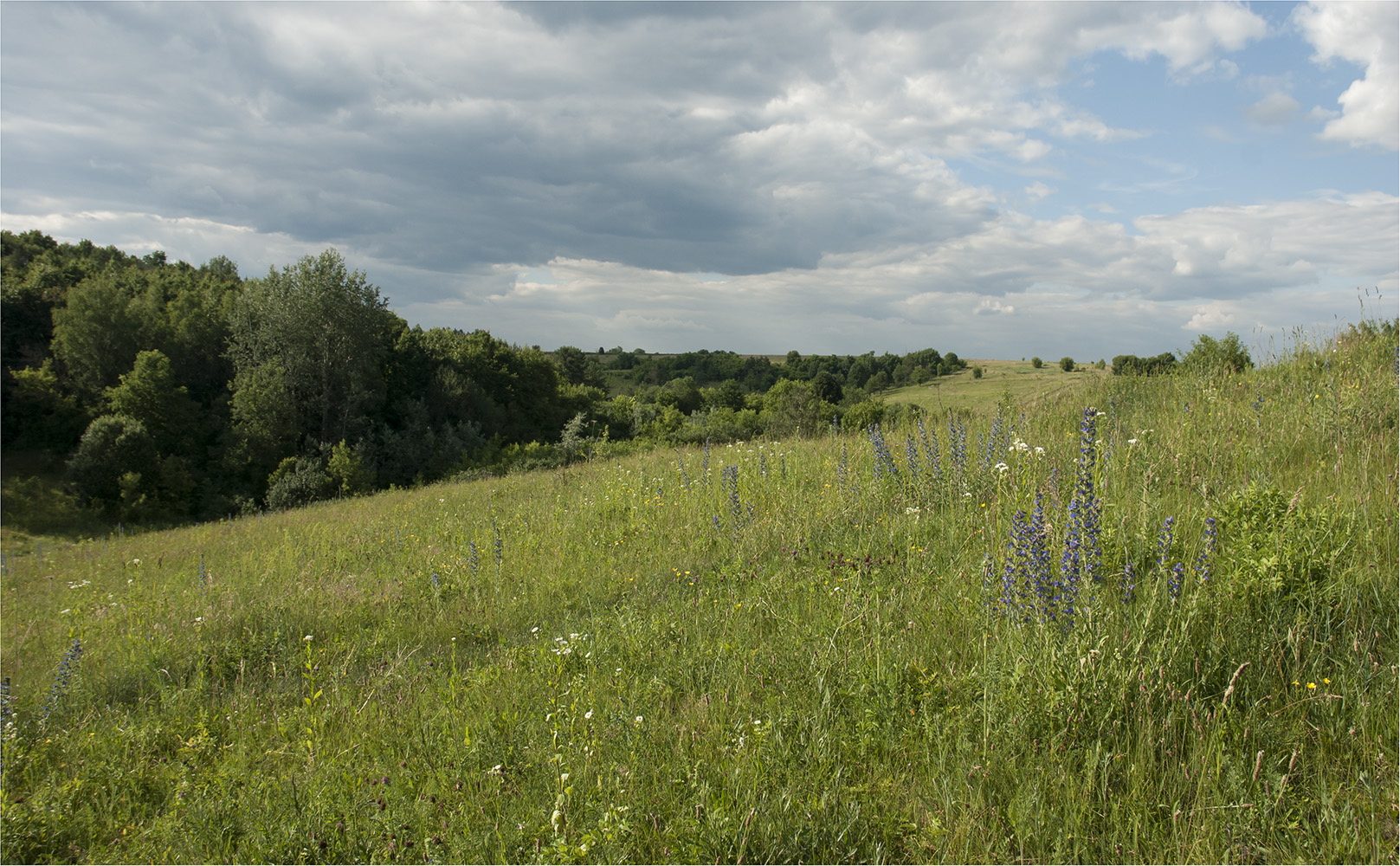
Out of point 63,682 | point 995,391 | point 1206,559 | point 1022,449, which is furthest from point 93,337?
point 1206,559

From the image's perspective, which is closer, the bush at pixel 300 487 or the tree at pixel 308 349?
the bush at pixel 300 487

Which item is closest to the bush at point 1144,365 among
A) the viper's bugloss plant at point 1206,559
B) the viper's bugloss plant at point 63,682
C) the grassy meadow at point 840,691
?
the grassy meadow at point 840,691

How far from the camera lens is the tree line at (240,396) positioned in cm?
3369

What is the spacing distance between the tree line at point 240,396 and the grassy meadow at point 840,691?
22.1 metres

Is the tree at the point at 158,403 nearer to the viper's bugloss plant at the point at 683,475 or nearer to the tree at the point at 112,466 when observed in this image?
the tree at the point at 112,466

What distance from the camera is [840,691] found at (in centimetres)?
312

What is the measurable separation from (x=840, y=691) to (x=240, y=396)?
148 feet

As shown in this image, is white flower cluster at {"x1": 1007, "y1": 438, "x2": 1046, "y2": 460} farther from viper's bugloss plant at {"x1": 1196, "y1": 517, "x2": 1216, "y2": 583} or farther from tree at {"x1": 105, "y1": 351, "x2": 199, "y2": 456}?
tree at {"x1": 105, "y1": 351, "x2": 199, "y2": 456}

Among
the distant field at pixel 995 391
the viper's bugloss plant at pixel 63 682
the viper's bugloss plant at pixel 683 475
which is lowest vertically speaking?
the viper's bugloss plant at pixel 63 682

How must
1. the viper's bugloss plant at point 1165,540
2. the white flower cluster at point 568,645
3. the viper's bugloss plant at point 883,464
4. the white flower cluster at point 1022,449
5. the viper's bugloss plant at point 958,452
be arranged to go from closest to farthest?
the viper's bugloss plant at point 1165,540 < the white flower cluster at point 568,645 < the white flower cluster at point 1022,449 < the viper's bugloss plant at point 958,452 < the viper's bugloss plant at point 883,464

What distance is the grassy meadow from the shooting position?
238 centimetres

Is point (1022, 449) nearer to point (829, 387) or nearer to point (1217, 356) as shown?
point (1217, 356)

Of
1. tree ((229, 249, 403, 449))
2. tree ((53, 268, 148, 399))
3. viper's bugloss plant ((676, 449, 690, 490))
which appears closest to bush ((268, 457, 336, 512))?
tree ((229, 249, 403, 449))

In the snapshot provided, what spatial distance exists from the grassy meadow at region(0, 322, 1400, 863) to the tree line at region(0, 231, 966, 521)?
869 inches
